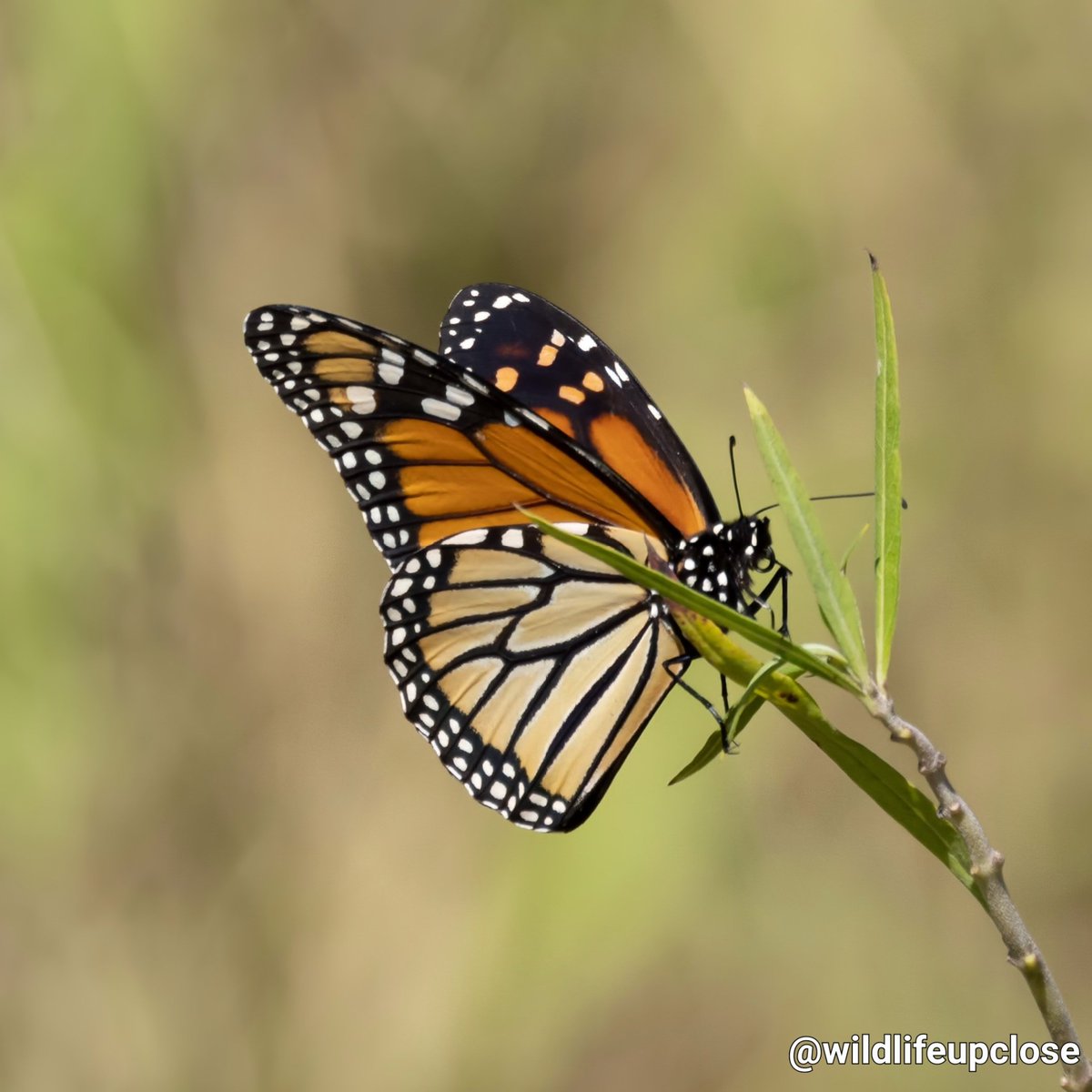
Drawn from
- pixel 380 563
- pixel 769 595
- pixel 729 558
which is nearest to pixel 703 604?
pixel 769 595

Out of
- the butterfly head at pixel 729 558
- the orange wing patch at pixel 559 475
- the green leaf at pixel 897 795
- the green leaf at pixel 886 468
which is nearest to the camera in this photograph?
the green leaf at pixel 897 795

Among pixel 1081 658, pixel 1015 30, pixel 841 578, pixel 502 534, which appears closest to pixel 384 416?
pixel 502 534

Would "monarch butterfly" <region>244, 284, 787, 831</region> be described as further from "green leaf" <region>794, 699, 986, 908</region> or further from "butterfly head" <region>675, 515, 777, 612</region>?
"green leaf" <region>794, 699, 986, 908</region>

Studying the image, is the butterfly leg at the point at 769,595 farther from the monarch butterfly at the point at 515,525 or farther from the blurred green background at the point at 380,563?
the blurred green background at the point at 380,563

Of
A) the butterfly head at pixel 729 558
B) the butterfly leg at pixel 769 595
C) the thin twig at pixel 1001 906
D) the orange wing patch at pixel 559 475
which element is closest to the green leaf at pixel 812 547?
the thin twig at pixel 1001 906

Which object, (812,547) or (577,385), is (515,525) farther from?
(812,547)

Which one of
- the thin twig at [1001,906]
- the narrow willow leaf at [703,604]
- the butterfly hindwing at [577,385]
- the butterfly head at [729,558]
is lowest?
the thin twig at [1001,906]

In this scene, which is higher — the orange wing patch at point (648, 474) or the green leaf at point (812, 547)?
the orange wing patch at point (648, 474)

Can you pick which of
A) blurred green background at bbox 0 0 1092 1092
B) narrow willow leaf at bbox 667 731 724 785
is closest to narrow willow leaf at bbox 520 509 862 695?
narrow willow leaf at bbox 667 731 724 785
